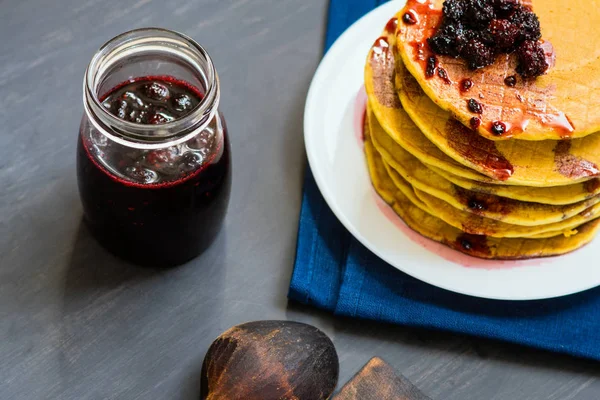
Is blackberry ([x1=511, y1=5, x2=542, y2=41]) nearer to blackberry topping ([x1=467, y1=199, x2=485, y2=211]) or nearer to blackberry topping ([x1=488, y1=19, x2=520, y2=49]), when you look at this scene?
blackberry topping ([x1=488, y1=19, x2=520, y2=49])

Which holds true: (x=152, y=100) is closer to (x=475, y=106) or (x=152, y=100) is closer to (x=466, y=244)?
(x=475, y=106)

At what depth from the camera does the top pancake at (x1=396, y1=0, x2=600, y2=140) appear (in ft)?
5.36

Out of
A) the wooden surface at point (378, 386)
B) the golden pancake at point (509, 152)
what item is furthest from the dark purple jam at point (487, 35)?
the wooden surface at point (378, 386)

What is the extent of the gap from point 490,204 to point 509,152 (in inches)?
4.9

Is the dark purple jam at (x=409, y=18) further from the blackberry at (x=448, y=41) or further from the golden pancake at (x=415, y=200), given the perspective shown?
the golden pancake at (x=415, y=200)

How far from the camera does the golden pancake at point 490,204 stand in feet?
5.67

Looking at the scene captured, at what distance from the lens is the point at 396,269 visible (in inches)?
74.0

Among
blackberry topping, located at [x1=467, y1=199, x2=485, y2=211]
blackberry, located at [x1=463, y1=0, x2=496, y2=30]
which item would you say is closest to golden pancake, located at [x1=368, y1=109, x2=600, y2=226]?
blackberry topping, located at [x1=467, y1=199, x2=485, y2=211]

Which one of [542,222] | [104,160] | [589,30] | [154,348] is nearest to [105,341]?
[154,348]

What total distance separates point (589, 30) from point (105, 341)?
1.22 m

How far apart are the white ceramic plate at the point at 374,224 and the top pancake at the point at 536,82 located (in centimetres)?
29

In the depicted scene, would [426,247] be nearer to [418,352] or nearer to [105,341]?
[418,352]

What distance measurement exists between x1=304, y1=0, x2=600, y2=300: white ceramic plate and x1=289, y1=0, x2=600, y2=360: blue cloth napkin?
0.08 meters

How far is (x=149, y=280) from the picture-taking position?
185cm
